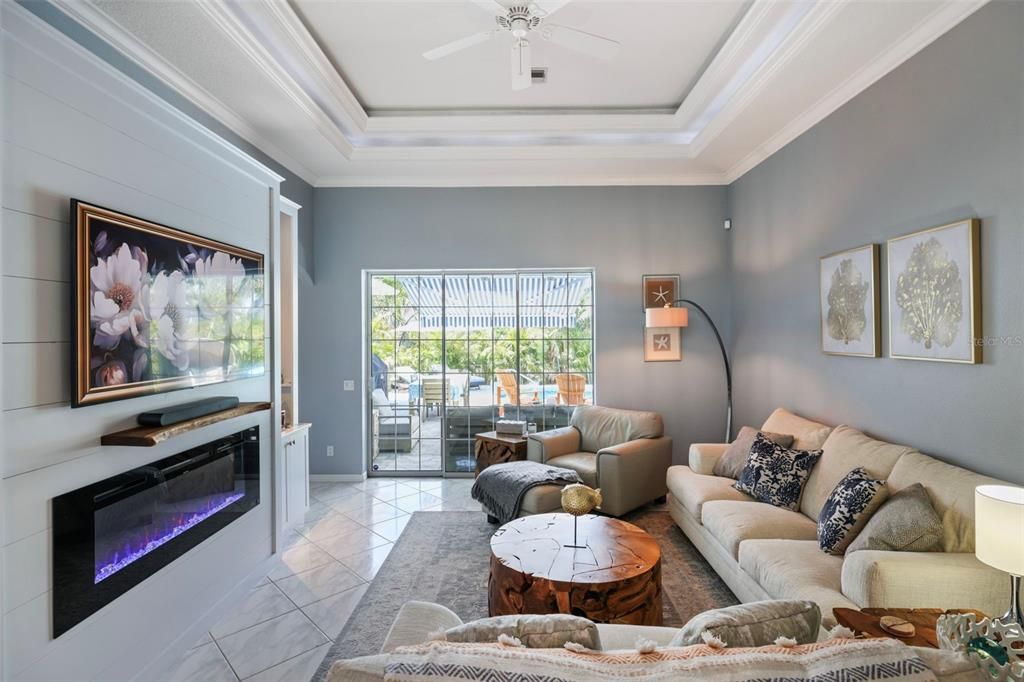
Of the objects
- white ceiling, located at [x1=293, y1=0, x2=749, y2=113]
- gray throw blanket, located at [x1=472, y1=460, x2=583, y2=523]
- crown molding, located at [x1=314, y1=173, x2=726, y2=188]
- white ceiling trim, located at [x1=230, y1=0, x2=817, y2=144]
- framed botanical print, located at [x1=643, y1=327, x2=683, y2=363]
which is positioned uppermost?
white ceiling, located at [x1=293, y1=0, x2=749, y2=113]

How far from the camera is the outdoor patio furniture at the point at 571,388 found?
5.11 meters

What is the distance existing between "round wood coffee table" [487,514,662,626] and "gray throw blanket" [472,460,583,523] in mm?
942

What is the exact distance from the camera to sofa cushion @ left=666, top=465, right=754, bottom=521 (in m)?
3.12

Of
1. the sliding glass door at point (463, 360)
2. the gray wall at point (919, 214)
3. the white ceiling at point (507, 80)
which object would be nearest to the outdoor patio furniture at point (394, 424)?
the sliding glass door at point (463, 360)

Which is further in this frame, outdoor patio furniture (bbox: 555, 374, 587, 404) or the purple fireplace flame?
outdoor patio furniture (bbox: 555, 374, 587, 404)

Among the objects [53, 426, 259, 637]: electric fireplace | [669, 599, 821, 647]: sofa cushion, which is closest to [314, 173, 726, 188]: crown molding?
[53, 426, 259, 637]: electric fireplace

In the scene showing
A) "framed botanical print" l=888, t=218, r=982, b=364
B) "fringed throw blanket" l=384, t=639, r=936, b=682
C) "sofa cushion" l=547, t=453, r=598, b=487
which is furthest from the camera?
"sofa cushion" l=547, t=453, r=598, b=487

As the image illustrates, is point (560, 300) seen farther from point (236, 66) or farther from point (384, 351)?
point (236, 66)

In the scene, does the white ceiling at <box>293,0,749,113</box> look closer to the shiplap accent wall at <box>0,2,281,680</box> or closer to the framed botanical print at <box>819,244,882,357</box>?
the shiplap accent wall at <box>0,2,281,680</box>

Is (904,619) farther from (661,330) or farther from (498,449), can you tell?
(661,330)

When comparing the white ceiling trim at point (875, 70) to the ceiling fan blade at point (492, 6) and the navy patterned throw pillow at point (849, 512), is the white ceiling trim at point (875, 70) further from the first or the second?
the navy patterned throw pillow at point (849, 512)

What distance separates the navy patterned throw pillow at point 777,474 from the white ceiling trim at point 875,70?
7.47 feet

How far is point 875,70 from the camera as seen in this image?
9.09 feet

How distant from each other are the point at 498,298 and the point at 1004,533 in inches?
164
